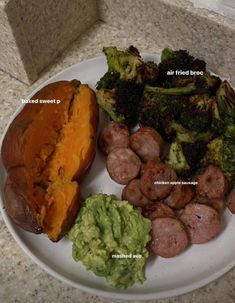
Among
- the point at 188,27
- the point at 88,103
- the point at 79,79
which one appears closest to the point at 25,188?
the point at 88,103

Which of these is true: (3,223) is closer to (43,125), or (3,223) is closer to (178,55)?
(43,125)

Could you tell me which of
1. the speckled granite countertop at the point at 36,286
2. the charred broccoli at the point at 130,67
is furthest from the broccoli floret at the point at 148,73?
the speckled granite countertop at the point at 36,286

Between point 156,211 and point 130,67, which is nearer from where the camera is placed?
point 156,211

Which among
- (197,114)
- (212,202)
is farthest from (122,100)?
(212,202)

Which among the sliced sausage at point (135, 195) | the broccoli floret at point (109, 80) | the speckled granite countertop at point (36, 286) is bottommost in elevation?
the speckled granite countertop at point (36, 286)

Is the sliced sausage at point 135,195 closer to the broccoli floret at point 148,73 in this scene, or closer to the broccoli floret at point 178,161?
the broccoli floret at point 178,161

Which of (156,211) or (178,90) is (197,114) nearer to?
(178,90)
